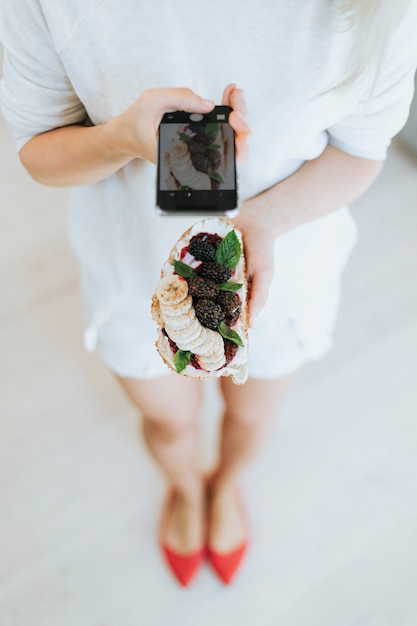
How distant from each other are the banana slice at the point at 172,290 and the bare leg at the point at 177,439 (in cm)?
36

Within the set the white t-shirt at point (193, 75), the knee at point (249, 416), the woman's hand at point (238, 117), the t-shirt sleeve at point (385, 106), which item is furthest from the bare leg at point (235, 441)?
the woman's hand at point (238, 117)

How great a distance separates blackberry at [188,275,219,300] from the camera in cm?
78

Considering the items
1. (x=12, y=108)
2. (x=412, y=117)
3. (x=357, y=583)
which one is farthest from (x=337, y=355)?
(x=12, y=108)

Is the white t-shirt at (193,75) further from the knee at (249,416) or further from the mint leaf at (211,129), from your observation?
the knee at (249,416)

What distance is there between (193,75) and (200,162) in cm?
13

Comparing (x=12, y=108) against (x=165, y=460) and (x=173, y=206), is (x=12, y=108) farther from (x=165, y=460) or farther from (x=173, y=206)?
(x=165, y=460)

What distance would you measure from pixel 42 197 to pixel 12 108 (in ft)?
4.12

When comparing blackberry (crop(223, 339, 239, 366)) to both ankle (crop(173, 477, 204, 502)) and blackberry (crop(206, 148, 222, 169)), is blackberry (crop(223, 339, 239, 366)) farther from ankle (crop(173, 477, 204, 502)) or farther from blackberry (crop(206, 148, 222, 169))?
ankle (crop(173, 477, 204, 502))

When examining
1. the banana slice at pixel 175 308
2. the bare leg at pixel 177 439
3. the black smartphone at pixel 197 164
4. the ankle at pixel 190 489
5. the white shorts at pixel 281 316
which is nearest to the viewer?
the black smartphone at pixel 197 164

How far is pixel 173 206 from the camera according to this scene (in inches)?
23.4

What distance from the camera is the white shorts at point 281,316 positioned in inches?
37.9

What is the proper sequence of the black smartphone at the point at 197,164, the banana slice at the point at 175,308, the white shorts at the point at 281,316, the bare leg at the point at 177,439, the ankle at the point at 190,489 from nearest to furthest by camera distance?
1. the black smartphone at the point at 197,164
2. the banana slice at the point at 175,308
3. the white shorts at the point at 281,316
4. the bare leg at the point at 177,439
5. the ankle at the point at 190,489

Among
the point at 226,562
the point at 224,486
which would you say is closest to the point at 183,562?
the point at 226,562

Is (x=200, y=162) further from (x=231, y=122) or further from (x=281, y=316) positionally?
(x=281, y=316)
